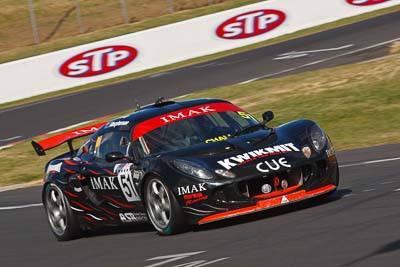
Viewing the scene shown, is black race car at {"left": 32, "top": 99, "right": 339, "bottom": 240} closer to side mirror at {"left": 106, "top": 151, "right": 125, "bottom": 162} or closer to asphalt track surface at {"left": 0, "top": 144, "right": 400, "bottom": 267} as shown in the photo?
side mirror at {"left": 106, "top": 151, "right": 125, "bottom": 162}

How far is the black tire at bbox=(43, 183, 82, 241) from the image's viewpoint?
1040 cm

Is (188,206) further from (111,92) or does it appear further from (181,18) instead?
(181,18)

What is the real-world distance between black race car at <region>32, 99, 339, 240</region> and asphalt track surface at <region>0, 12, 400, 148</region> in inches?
439

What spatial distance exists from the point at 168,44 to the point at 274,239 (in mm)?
23374

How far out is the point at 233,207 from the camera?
28.2 feet

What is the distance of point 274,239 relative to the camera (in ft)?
25.4

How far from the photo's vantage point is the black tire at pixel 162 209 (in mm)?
8688

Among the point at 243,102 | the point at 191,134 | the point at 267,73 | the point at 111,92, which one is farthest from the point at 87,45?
the point at 191,134

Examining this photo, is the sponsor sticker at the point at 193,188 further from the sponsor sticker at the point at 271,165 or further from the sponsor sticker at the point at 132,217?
the sponsor sticker at the point at 132,217

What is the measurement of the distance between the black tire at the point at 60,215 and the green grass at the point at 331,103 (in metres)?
5.45

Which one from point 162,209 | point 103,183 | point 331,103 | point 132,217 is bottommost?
point 331,103

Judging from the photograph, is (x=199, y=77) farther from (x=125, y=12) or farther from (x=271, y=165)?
(x=271, y=165)

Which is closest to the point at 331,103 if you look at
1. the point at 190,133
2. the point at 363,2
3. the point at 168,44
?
the point at 190,133

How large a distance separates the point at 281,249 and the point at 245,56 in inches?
867
